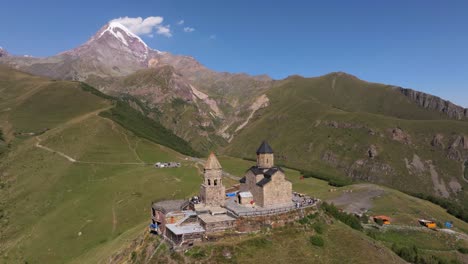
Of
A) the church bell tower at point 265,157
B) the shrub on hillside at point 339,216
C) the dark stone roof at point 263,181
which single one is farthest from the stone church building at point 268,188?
the shrub on hillside at point 339,216

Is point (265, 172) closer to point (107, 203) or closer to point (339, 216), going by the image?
point (339, 216)

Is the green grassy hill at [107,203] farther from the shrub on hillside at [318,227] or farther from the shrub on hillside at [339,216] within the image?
the shrub on hillside at [339,216]

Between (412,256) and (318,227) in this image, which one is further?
(412,256)

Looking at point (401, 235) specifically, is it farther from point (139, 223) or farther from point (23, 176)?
point (23, 176)

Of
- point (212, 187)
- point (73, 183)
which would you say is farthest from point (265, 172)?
point (73, 183)

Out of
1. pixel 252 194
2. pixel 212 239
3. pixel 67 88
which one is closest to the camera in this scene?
pixel 212 239

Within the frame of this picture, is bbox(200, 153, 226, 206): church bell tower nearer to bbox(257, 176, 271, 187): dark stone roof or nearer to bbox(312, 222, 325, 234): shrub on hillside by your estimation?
bbox(257, 176, 271, 187): dark stone roof

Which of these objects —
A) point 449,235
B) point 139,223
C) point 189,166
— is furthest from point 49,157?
point 449,235

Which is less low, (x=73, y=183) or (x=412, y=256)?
(x=73, y=183)
